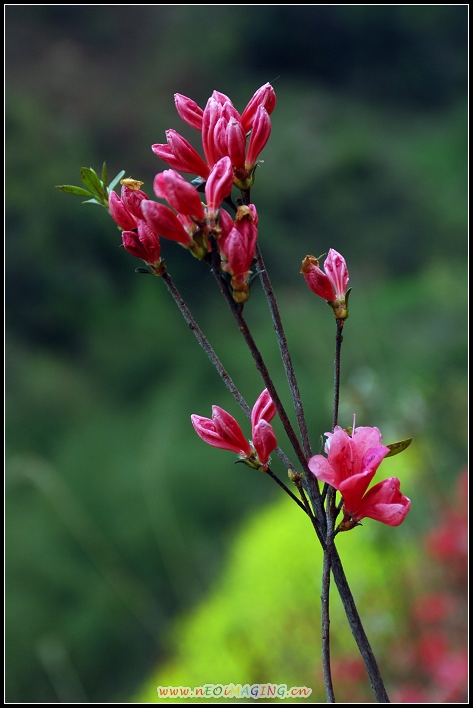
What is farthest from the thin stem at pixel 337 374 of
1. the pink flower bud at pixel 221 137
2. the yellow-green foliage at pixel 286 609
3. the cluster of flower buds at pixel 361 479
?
the yellow-green foliage at pixel 286 609

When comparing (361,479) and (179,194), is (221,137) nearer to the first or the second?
(179,194)

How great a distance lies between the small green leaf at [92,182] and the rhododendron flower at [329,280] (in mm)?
128

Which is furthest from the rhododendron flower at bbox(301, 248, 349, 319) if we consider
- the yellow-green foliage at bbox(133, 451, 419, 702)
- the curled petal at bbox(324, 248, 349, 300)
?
the yellow-green foliage at bbox(133, 451, 419, 702)

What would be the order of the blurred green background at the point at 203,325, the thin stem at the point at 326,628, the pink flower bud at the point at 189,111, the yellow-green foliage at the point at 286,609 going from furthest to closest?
the blurred green background at the point at 203,325 → the yellow-green foliage at the point at 286,609 → the pink flower bud at the point at 189,111 → the thin stem at the point at 326,628

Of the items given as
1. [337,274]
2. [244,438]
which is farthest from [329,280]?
[244,438]

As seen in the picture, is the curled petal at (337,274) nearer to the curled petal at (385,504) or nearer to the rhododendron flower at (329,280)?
the rhododendron flower at (329,280)

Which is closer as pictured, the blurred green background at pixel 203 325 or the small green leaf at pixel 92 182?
the small green leaf at pixel 92 182

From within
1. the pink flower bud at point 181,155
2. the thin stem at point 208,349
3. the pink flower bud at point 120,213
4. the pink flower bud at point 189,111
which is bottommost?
the thin stem at point 208,349

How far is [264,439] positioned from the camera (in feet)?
1.27

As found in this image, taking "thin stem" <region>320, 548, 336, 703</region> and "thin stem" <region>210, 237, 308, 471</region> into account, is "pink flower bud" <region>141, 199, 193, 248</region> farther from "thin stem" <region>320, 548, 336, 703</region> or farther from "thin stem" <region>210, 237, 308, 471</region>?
"thin stem" <region>320, 548, 336, 703</region>

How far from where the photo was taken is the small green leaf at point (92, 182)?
1.33 feet

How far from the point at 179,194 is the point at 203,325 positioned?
2.34 meters

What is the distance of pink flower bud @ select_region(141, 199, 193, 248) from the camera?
362 millimetres

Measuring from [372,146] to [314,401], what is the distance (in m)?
1.34
